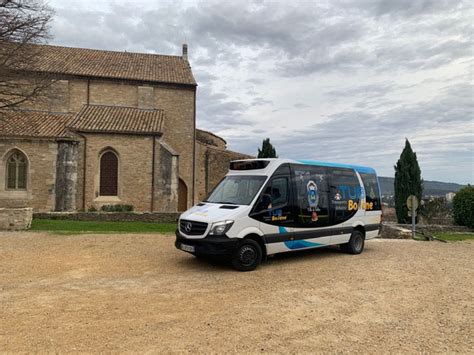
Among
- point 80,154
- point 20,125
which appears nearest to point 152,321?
point 80,154

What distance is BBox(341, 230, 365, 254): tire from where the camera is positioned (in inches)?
358

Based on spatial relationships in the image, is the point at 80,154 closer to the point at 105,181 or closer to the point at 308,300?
the point at 105,181

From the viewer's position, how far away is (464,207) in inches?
694

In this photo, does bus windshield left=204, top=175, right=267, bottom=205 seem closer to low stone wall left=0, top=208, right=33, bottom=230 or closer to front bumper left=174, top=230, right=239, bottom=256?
front bumper left=174, top=230, right=239, bottom=256

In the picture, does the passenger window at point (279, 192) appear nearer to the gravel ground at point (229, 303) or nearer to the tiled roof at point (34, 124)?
the gravel ground at point (229, 303)

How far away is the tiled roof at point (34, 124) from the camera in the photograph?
1850 cm

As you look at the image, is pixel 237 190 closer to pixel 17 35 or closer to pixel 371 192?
pixel 371 192

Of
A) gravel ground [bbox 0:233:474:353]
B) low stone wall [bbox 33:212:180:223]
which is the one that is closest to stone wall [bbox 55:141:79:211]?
low stone wall [bbox 33:212:180:223]

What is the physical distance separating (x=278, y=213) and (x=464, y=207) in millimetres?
14957

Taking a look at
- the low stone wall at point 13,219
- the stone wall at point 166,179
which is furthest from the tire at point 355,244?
the stone wall at point 166,179

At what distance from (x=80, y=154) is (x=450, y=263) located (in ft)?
59.9

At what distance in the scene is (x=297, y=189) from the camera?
313 inches

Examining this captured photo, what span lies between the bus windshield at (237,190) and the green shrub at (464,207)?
49.4 ft

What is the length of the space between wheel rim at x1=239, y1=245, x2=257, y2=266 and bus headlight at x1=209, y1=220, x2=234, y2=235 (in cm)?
60
